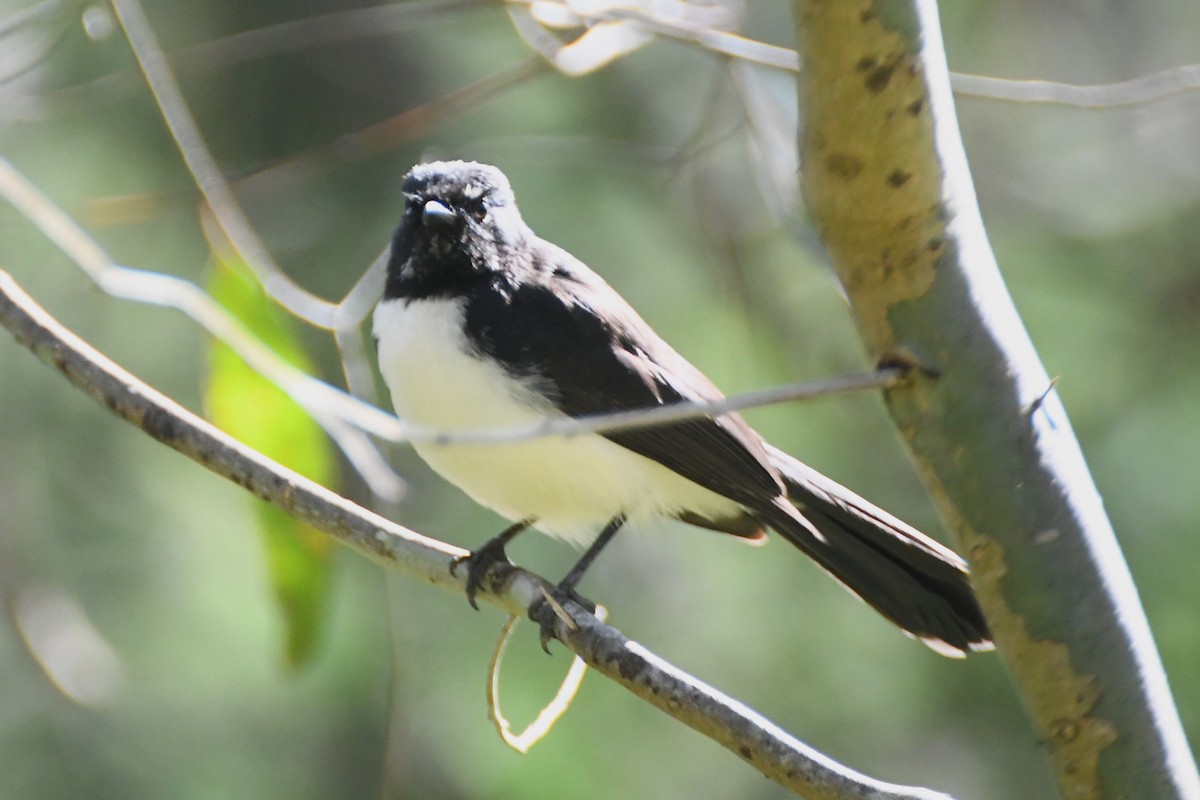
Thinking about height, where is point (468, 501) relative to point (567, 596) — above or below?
above

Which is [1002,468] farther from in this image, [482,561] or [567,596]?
[482,561]

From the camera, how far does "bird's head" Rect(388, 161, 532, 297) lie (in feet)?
10.1

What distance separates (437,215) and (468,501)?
1.67 metres

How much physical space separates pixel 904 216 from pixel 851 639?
9.37 ft

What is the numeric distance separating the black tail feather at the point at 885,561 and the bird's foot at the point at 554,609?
532 millimetres

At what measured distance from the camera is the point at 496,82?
3486mm

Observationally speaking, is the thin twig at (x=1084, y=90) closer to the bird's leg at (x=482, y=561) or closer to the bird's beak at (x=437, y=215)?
the bird's beak at (x=437, y=215)

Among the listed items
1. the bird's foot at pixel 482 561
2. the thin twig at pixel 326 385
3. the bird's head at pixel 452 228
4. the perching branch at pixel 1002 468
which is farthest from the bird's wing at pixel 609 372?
the perching branch at pixel 1002 468

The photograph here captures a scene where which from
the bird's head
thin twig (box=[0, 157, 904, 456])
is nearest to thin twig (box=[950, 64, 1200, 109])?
thin twig (box=[0, 157, 904, 456])

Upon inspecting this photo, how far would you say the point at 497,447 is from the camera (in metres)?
2.83

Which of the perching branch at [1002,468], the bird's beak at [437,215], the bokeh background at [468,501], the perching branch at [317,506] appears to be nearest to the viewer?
the perching branch at [1002,468]

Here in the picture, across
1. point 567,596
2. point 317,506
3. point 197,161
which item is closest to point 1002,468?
point 567,596

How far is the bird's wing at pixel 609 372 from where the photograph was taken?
2.86 meters

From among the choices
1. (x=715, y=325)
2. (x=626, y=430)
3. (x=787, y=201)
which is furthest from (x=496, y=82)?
(x=715, y=325)
